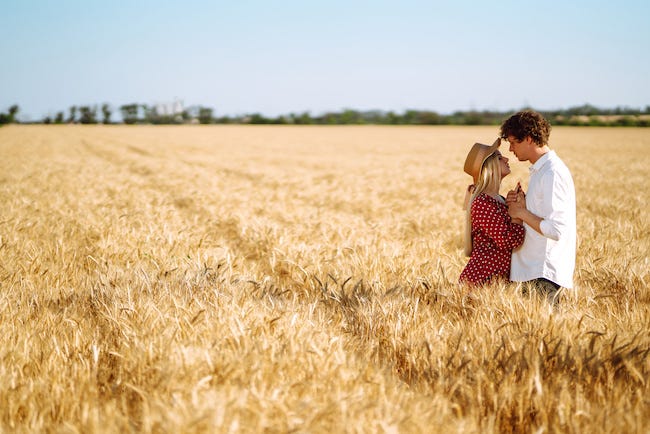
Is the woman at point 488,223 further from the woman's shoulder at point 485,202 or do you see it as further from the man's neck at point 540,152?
the man's neck at point 540,152

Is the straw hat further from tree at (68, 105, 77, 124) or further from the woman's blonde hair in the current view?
tree at (68, 105, 77, 124)

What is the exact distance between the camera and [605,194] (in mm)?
10641

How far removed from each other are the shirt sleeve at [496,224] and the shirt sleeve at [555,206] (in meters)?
0.24

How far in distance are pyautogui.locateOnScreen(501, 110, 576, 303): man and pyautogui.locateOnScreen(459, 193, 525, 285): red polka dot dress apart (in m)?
0.08

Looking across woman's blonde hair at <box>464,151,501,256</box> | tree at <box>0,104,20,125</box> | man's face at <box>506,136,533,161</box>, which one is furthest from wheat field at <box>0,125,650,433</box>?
tree at <box>0,104,20,125</box>

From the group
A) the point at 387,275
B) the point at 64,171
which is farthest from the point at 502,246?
the point at 64,171

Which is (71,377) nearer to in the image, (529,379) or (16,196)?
(529,379)

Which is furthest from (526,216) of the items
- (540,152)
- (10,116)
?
(10,116)

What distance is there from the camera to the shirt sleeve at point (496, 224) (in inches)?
124

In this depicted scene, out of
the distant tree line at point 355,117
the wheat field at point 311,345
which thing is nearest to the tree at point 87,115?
the distant tree line at point 355,117

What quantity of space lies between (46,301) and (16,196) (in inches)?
271

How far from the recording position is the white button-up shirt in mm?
2979

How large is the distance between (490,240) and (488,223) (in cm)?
24

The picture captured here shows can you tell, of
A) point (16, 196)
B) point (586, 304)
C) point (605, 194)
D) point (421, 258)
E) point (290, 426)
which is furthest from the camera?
point (605, 194)
